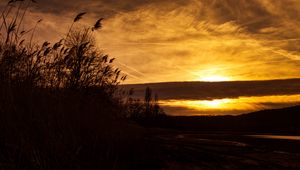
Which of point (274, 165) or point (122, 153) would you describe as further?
point (274, 165)

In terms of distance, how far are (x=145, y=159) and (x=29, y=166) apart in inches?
213

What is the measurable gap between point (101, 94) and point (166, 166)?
6.13m

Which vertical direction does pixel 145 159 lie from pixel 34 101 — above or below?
below

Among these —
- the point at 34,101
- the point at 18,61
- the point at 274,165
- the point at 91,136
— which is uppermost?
the point at 18,61

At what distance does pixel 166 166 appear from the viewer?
9.97 metres

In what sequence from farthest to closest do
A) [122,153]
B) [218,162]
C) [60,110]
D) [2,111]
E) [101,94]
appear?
[101,94] < [218,162] < [122,153] < [60,110] < [2,111]

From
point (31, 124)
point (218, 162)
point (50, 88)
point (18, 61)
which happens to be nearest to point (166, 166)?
point (218, 162)

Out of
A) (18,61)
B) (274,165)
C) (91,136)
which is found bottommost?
(274,165)

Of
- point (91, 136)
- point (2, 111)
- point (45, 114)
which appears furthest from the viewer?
point (91, 136)

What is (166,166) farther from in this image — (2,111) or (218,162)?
(2,111)

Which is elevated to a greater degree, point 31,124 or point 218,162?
point 31,124

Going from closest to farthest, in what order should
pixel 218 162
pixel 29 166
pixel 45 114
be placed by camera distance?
pixel 29 166
pixel 45 114
pixel 218 162

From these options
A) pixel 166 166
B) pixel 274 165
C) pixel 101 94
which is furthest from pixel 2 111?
pixel 101 94

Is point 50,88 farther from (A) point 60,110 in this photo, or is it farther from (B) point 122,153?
(B) point 122,153
